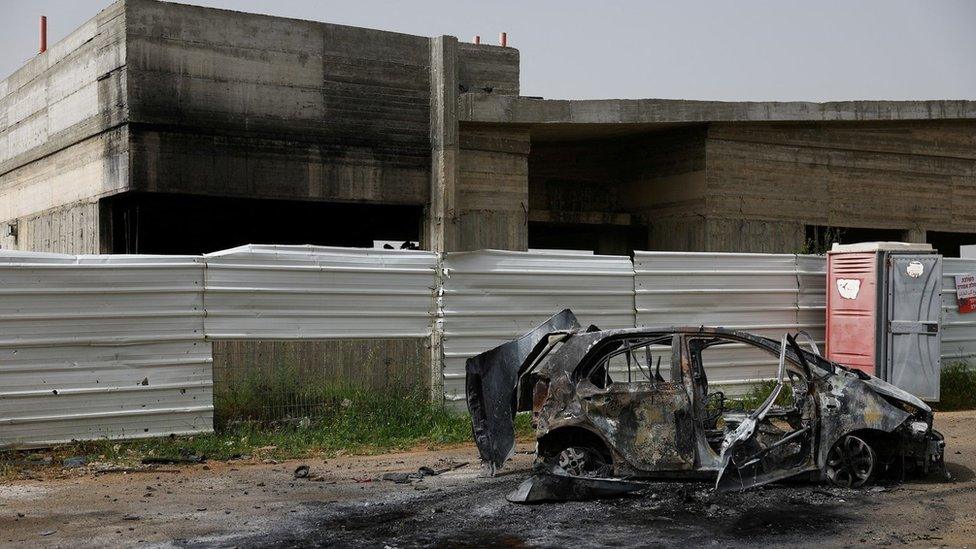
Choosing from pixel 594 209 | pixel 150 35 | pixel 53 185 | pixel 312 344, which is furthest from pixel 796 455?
pixel 53 185

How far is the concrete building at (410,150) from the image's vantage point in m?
17.8

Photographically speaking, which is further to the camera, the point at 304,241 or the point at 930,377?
the point at 304,241

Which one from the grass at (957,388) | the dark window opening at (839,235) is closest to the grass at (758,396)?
the grass at (957,388)

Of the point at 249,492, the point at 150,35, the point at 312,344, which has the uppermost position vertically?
the point at 150,35

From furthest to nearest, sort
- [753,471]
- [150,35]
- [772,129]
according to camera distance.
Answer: [772,129] < [150,35] < [753,471]

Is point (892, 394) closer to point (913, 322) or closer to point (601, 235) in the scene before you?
point (913, 322)

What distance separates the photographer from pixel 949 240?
32.3 metres

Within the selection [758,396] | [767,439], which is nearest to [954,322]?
[758,396]

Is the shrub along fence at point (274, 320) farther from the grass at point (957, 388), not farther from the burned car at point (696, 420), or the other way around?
the burned car at point (696, 420)

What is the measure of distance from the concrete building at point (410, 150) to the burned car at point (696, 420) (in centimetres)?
1036

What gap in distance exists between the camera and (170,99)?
57.5 feet

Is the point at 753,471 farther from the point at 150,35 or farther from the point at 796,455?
the point at 150,35

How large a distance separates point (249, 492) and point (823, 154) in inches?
661

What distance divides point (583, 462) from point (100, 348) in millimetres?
5821
